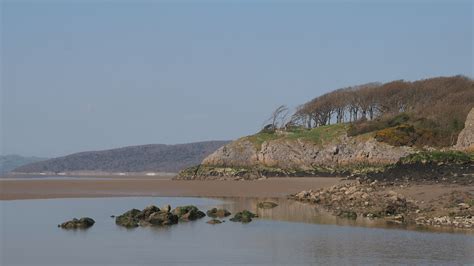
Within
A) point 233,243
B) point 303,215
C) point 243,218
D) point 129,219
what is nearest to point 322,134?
point 303,215

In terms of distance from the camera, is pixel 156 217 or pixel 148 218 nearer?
pixel 156 217

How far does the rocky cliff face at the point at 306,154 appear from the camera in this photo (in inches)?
2131

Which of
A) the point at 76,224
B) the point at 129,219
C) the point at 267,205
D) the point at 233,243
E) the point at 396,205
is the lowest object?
the point at 233,243

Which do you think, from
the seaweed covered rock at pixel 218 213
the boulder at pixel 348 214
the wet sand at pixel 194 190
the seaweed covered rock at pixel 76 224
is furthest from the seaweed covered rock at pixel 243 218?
the wet sand at pixel 194 190

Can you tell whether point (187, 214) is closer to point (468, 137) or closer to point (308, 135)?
point (468, 137)

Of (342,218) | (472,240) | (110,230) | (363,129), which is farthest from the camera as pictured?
(363,129)

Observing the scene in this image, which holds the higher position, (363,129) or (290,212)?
(363,129)

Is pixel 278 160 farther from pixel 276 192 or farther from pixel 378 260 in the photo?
pixel 378 260

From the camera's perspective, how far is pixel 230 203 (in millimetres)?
35594

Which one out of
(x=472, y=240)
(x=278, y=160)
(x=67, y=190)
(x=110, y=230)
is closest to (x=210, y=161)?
(x=278, y=160)

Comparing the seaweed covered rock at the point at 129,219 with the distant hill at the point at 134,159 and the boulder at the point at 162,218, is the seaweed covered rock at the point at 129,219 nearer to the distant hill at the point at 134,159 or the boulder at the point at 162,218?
the boulder at the point at 162,218

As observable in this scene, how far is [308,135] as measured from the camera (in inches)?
2463

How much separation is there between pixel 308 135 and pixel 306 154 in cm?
331

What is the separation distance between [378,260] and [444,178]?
1637 centimetres
